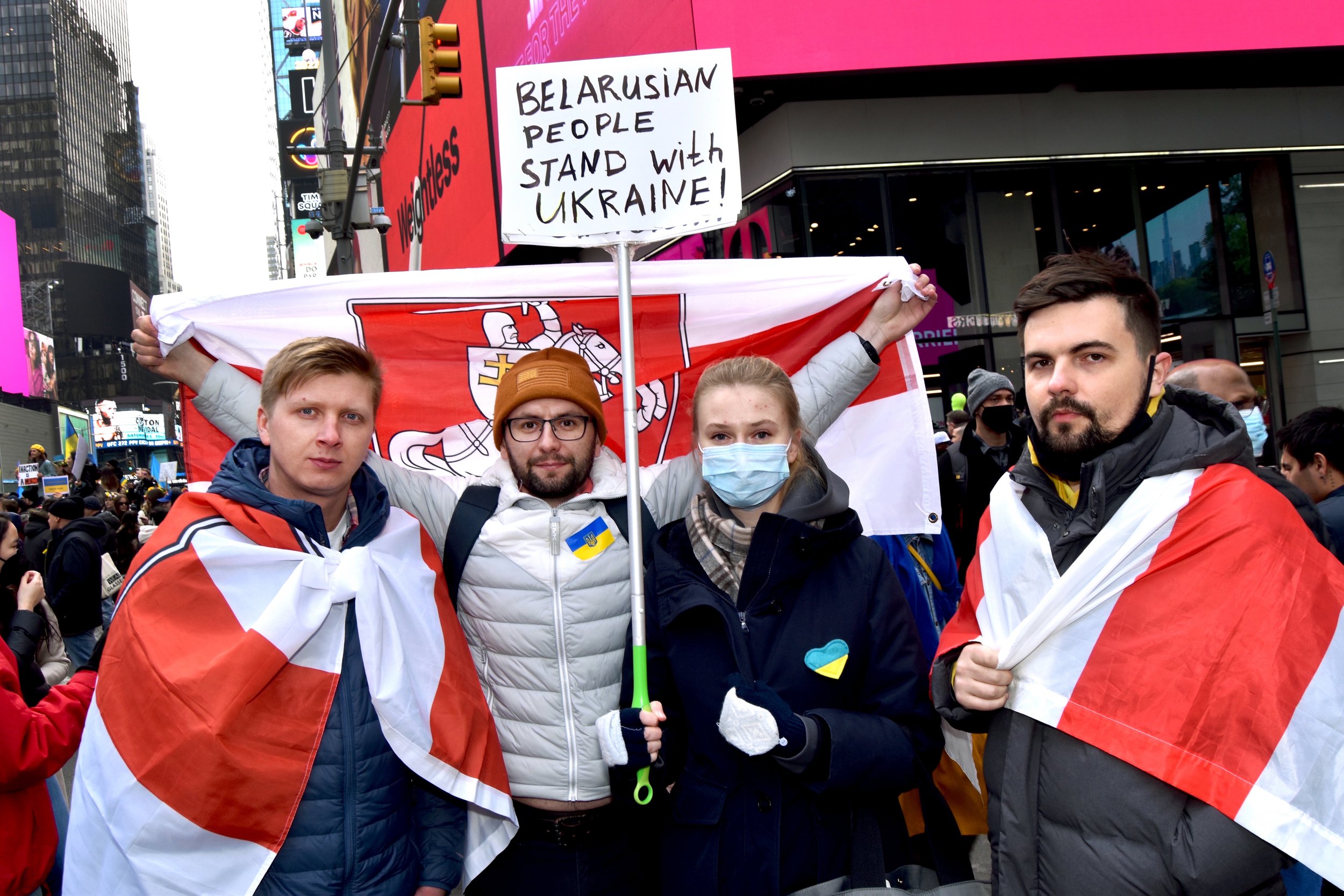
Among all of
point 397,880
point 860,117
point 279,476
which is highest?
point 860,117

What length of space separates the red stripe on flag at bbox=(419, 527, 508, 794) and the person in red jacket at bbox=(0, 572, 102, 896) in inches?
34.7

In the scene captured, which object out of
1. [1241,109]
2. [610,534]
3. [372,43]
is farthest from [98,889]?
[372,43]

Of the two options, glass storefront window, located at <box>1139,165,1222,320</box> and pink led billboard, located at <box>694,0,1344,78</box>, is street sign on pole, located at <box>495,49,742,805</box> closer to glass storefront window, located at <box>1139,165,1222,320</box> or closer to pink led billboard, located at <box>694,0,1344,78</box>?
pink led billboard, located at <box>694,0,1344,78</box>

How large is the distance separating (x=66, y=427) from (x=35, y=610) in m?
68.1

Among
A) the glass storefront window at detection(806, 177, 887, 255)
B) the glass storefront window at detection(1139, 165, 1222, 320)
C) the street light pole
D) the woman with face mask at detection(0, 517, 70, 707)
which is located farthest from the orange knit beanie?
the street light pole

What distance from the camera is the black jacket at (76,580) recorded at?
7176mm

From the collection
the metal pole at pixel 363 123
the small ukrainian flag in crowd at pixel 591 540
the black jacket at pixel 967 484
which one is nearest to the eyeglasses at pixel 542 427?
the small ukrainian flag in crowd at pixel 591 540

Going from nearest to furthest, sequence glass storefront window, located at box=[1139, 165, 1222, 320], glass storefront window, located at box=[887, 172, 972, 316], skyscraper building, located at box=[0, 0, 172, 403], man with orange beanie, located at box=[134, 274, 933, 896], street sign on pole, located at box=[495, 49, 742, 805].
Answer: man with orange beanie, located at box=[134, 274, 933, 896]
street sign on pole, located at box=[495, 49, 742, 805]
glass storefront window, located at box=[887, 172, 972, 316]
glass storefront window, located at box=[1139, 165, 1222, 320]
skyscraper building, located at box=[0, 0, 172, 403]

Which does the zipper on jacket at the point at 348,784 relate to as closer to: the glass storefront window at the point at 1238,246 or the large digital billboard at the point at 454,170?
the large digital billboard at the point at 454,170

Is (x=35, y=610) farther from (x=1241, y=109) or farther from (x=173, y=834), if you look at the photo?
(x=1241, y=109)

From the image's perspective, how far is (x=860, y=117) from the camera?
466 inches

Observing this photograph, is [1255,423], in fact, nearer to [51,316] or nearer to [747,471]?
[747,471]

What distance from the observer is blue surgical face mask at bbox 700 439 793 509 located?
8.68 ft

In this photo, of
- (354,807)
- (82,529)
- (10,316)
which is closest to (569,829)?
(354,807)
